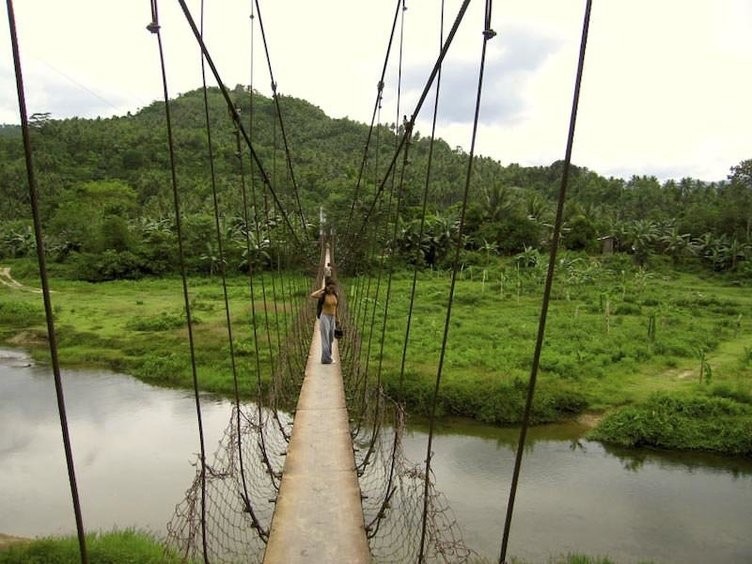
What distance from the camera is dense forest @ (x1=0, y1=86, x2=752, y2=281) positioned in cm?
1586

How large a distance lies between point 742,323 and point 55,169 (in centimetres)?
2491

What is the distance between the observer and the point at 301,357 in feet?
14.1

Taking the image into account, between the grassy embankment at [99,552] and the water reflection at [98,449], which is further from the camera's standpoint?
the water reflection at [98,449]

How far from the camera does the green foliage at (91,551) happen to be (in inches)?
142

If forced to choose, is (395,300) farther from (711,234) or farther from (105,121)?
(105,121)

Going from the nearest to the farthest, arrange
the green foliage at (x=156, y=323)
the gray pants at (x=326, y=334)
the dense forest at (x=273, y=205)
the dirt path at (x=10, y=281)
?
the gray pants at (x=326, y=334)
the green foliage at (x=156, y=323)
the dirt path at (x=10, y=281)
the dense forest at (x=273, y=205)

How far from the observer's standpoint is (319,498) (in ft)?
6.52

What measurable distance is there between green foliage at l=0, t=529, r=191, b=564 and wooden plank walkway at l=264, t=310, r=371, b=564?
156 cm

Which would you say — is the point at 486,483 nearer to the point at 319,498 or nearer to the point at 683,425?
the point at 683,425

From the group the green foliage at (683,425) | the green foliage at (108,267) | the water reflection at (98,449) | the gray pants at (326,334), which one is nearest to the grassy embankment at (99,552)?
the water reflection at (98,449)

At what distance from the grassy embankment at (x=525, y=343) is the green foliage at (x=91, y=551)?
193cm

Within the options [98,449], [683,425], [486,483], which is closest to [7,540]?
[98,449]

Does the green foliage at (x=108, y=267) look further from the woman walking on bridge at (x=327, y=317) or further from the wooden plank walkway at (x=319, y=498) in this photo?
the wooden plank walkway at (x=319, y=498)

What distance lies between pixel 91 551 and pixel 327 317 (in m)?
2.06
